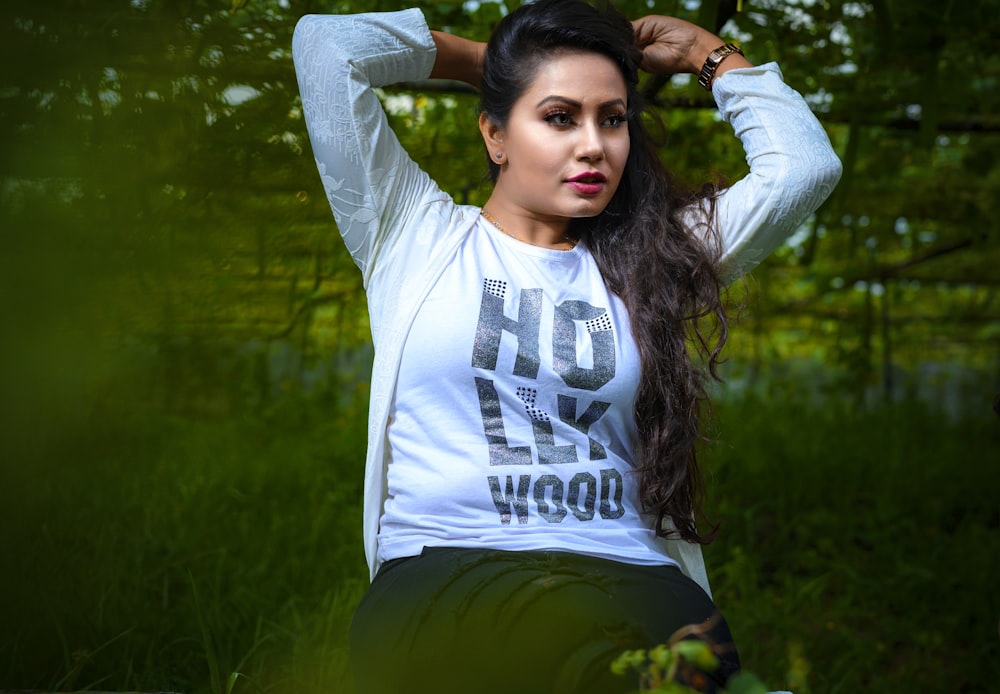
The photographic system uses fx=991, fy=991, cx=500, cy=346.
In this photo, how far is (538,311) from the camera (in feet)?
5.71

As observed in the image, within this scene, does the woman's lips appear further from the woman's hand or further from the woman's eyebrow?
the woman's hand

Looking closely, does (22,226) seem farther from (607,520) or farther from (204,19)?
(607,520)

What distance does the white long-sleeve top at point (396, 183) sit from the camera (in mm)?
1742

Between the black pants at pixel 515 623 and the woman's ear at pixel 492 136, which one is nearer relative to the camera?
the black pants at pixel 515 623

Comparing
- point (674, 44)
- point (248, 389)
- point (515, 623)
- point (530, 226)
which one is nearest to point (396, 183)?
point (530, 226)

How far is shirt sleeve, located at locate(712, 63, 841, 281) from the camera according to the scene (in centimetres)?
184

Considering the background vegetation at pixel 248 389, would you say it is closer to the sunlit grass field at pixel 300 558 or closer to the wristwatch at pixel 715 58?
the sunlit grass field at pixel 300 558

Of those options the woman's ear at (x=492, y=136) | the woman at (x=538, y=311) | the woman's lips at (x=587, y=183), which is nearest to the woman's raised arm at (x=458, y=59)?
the woman at (x=538, y=311)

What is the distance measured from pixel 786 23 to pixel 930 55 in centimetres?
49

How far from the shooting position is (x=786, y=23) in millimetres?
3150

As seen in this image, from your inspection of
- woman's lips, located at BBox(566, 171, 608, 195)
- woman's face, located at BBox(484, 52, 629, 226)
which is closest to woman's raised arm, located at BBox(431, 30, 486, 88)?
woman's face, located at BBox(484, 52, 629, 226)

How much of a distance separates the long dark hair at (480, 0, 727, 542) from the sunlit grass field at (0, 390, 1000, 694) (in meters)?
0.13

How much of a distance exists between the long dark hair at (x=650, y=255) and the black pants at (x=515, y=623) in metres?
0.27

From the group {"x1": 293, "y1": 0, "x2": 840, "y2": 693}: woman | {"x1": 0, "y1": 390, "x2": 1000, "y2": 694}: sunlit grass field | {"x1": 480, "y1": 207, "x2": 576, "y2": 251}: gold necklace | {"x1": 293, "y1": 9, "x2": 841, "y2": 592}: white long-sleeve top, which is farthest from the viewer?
{"x1": 0, "y1": 390, "x2": 1000, "y2": 694}: sunlit grass field
